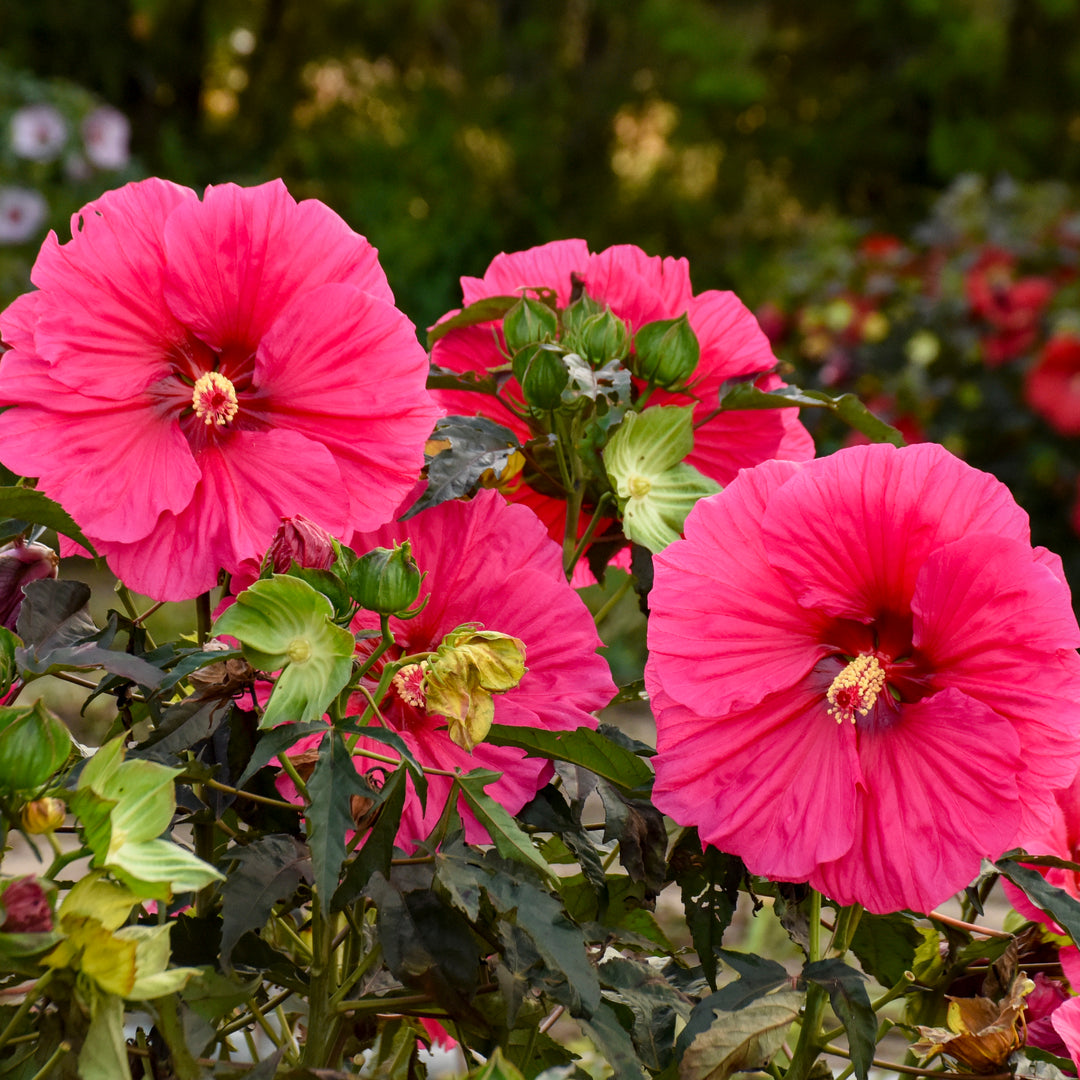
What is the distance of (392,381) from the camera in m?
0.50

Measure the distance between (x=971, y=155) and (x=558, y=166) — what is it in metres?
1.64

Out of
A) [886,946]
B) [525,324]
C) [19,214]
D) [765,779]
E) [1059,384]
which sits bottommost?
[19,214]

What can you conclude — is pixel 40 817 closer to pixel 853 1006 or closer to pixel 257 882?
pixel 257 882

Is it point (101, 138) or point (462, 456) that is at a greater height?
point (462, 456)

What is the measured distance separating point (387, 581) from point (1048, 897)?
0.28 metres

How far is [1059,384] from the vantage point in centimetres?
265

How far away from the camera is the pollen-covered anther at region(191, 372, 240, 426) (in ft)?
1.63

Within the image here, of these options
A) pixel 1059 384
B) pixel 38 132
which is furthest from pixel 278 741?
pixel 38 132

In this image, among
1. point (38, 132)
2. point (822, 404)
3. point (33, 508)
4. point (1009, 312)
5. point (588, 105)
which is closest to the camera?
point (33, 508)

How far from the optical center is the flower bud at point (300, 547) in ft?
1.46

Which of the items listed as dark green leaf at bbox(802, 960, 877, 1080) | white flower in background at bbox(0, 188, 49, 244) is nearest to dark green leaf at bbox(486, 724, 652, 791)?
dark green leaf at bbox(802, 960, 877, 1080)

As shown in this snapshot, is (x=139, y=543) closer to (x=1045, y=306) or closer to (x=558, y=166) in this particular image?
(x=1045, y=306)

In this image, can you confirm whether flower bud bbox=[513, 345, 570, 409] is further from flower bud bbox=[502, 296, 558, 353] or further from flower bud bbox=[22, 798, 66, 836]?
flower bud bbox=[22, 798, 66, 836]

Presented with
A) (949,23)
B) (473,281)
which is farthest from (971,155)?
(473,281)
